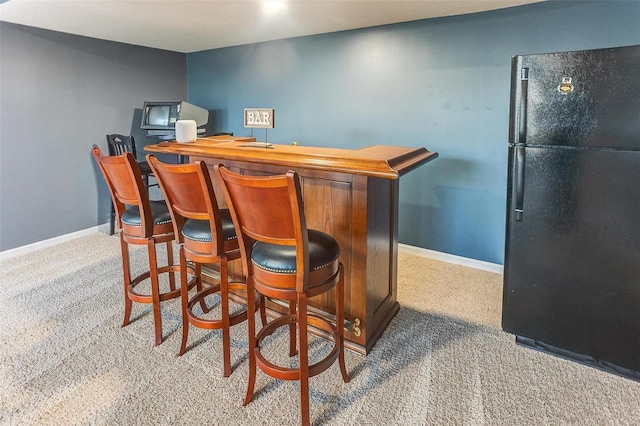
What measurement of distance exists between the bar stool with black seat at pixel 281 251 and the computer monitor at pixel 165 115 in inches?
110

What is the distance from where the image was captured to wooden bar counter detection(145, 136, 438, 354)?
1.90 m

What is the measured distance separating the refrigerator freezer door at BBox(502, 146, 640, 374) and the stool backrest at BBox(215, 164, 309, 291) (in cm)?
129

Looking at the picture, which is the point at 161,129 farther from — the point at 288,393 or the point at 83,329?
the point at 288,393

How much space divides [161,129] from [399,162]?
3123 millimetres

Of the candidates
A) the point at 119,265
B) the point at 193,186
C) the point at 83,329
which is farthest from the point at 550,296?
the point at 119,265

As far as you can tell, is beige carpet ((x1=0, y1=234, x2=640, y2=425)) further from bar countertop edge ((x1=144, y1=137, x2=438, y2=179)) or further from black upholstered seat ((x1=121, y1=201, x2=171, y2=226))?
bar countertop edge ((x1=144, y1=137, x2=438, y2=179))

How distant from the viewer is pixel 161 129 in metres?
4.14

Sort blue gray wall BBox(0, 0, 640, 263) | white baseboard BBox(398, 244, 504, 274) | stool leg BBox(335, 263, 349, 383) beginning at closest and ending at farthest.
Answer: stool leg BBox(335, 263, 349, 383) → blue gray wall BBox(0, 0, 640, 263) → white baseboard BBox(398, 244, 504, 274)

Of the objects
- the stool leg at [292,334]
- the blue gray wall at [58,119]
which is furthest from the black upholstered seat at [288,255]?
the blue gray wall at [58,119]

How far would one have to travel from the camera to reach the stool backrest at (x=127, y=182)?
78.4 inches

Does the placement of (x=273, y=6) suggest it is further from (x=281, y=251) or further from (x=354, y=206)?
(x=281, y=251)

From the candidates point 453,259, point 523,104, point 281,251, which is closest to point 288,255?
point 281,251

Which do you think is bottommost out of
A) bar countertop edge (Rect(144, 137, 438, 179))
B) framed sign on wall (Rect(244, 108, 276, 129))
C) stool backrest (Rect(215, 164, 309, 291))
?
stool backrest (Rect(215, 164, 309, 291))

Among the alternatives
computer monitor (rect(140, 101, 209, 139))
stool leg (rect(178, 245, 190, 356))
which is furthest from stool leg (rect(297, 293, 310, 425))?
computer monitor (rect(140, 101, 209, 139))
